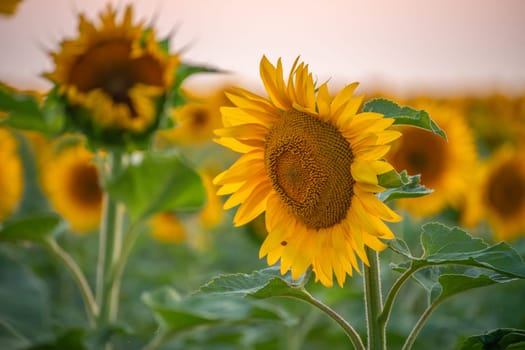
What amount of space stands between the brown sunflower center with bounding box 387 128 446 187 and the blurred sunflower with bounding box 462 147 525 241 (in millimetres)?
191

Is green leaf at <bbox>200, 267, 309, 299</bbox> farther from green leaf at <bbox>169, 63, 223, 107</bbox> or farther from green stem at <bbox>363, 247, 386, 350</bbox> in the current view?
green leaf at <bbox>169, 63, 223, 107</bbox>

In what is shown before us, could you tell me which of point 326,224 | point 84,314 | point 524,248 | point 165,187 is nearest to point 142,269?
point 84,314

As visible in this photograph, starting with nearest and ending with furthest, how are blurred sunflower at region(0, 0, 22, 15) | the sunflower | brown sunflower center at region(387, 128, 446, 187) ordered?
blurred sunflower at region(0, 0, 22, 15) < brown sunflower center at region(387, 128, 446, 187) < the sunflower

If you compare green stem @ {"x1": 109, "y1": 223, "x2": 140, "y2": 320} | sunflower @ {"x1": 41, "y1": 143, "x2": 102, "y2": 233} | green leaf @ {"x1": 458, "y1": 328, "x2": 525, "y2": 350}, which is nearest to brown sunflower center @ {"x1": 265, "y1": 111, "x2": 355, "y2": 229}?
green leaf @ {"x1": 458, "y1": 328, "x2": 525, "y2": 350}

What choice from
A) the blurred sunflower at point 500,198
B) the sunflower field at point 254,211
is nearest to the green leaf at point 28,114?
the sunflower field at point 254,211

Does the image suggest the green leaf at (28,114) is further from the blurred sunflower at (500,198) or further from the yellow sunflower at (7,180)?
the blurred sunflower at (500,198)

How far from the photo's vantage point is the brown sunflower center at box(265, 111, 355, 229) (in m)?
0.98

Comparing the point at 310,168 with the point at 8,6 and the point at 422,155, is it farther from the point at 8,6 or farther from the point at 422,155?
the point at 422,155

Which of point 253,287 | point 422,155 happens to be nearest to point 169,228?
point 422,155

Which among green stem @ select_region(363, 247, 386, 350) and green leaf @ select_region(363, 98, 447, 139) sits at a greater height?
green leaf @ select_region(363, 98, 447, 139)

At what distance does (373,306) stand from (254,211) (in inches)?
9.2

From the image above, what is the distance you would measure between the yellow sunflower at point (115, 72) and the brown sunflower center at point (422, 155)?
46.5 inches

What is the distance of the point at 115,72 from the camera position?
6.04ft

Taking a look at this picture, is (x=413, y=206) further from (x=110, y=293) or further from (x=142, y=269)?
(x=110, y=293)
